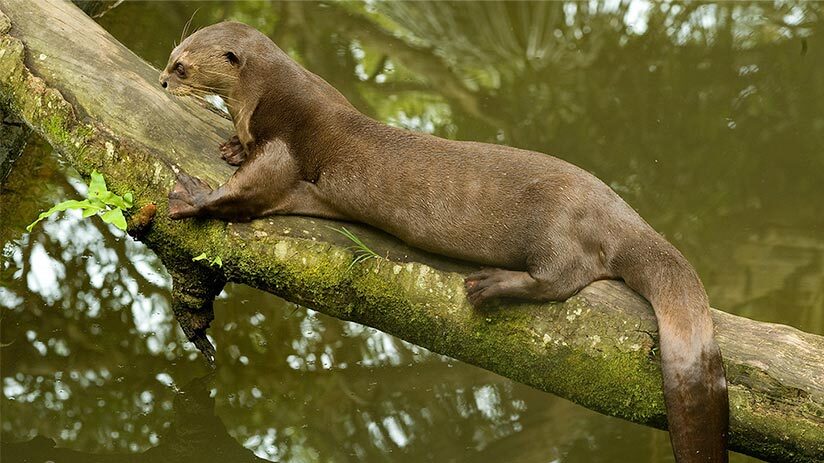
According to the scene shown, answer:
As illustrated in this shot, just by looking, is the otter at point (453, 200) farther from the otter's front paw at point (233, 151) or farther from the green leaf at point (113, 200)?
the green leaf at point (113, 200)

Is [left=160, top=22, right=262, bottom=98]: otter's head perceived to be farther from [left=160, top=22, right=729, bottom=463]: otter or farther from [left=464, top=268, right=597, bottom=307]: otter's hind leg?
[left=464, top=268, right=597, bottom=307]: otter's hind leg

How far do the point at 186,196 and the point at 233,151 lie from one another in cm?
31

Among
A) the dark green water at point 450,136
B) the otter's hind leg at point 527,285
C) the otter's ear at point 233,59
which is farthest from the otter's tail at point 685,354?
the otter's ear at point 233,59

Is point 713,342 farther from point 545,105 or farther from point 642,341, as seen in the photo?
point 545,105

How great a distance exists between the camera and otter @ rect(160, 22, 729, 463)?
2.68m

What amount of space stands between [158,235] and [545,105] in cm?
347

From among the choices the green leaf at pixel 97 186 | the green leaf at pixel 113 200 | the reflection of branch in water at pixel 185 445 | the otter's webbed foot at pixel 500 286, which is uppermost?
the otter's webbed foot at pixel 500 286

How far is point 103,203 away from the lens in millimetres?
3139

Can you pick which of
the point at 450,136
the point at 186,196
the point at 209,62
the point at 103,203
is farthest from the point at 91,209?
the point at 450,136

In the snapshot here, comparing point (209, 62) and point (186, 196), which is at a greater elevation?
point (209, 62)

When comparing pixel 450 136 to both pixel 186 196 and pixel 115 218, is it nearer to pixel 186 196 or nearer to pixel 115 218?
pixel 186 196

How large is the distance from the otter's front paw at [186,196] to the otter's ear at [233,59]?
0.45 meters

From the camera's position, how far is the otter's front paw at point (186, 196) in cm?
311

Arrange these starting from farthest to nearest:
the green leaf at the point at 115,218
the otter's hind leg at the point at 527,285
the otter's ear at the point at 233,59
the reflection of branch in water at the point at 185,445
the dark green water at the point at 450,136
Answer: the dark green water at the point at 450,136
the reflection of branch in water at the point at 185,445
the otter's ear at the point at 233,59
the green leaf at the point at 115,218
the otter's hind leg at the point at 527,285
